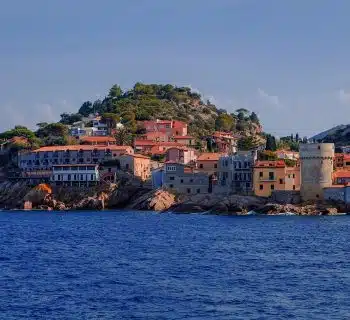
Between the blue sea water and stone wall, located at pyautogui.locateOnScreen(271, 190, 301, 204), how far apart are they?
1588 centimetres

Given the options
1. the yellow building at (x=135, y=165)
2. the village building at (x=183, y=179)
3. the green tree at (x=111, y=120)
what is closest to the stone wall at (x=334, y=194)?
the village building at (x=183, y=179)

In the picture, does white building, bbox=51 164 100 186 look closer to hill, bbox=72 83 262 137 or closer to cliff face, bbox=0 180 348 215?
cliff face, bbox=0 180 348 215

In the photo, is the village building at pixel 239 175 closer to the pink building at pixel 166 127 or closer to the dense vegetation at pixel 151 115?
the dense vegetation at pixel 151 115

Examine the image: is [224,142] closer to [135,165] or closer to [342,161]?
[135,165]

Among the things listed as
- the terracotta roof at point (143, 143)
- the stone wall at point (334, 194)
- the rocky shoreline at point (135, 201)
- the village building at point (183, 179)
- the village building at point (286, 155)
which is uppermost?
the terracotta roof at point (143, 143)

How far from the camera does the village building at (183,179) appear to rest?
99.5 m

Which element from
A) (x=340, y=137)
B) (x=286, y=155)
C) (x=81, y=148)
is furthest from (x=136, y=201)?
(x=340, y=137)

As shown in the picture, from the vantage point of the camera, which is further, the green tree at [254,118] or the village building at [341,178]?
the green tree at [254,118]

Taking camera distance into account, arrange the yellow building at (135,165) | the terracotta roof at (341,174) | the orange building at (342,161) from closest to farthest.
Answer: the terracotta roof at (341,174)
the orange building at (342,161)
the yellow building at (135,165)

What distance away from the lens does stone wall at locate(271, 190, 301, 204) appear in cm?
9012

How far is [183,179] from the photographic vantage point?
3939 inches

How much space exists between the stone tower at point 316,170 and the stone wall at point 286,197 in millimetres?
1087

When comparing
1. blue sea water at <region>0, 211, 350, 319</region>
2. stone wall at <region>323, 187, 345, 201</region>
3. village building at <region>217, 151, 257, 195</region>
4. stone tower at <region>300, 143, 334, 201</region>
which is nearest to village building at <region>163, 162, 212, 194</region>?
village building at <region>217, 151, 257, 195</region>

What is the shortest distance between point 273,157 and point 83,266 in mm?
61084
